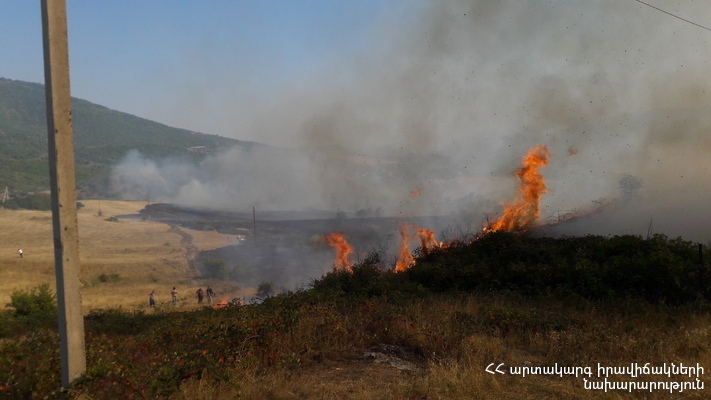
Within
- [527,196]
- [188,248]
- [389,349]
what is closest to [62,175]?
[389,349]

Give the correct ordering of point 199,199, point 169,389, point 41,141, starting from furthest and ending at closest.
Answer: point 41,141 → point 199,199 → point 169,389

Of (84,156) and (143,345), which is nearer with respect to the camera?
(143,345)

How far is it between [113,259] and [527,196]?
5194cm

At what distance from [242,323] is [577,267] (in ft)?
31.2

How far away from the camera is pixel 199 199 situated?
128 m

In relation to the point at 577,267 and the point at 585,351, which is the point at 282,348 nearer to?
the point at 585,351

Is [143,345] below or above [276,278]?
above

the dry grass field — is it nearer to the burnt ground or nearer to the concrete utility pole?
the burnt ground

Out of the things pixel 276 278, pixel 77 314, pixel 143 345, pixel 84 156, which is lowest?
pixel 276 278

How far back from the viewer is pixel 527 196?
75.7ft

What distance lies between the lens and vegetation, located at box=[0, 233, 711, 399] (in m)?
5.62

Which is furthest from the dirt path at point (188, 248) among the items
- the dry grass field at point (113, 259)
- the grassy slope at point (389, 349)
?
the grassy slope at point (389, 349)

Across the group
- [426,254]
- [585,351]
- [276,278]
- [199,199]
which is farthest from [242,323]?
[199,199]

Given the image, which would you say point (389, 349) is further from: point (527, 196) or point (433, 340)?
point (527, 196)
